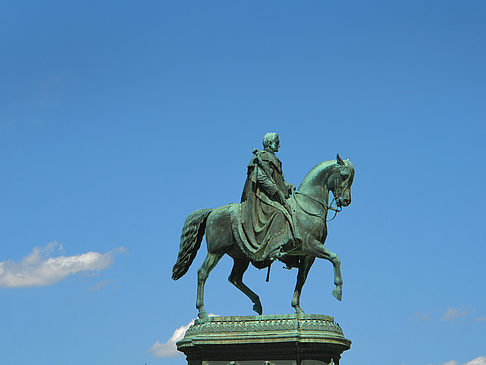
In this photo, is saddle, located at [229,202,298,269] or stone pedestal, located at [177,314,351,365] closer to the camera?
stone pedestal, located at [177,314,351,365]

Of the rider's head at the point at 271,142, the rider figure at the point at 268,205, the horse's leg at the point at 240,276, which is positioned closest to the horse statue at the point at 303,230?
the horse's leg at the point at 240,276

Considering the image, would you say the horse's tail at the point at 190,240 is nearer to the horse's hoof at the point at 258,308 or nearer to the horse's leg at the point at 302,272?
the horse's hoof at the point at 258,308

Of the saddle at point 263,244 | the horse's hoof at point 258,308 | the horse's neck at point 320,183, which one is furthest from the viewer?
the horse's hoof at point 258,308

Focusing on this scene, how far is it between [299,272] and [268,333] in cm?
196

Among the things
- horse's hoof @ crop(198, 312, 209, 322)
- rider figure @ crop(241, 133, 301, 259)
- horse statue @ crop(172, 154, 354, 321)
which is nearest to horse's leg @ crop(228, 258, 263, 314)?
horse statue @ crop(172, 154, 354, 321)

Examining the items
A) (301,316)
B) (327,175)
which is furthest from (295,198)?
(301,316)

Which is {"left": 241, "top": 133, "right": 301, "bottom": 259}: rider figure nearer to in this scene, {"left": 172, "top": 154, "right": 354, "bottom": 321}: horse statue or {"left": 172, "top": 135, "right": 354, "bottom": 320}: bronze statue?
{"left": 172, "top": 135, "right": 354, "bottom": 320}: bronze statue

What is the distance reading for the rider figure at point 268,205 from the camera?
80.7ft

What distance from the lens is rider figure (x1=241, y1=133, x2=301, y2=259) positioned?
2459 cm

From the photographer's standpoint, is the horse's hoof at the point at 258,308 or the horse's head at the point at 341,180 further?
the horse's hoof at the point at 258,308

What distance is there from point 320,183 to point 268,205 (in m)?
1.30

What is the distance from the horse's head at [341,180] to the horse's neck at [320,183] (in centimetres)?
14

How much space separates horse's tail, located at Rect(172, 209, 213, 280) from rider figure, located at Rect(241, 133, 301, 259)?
3.87ft

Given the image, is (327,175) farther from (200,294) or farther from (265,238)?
(200,294)
